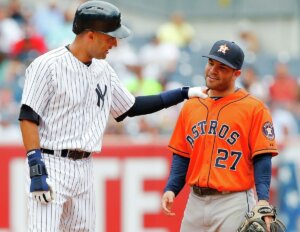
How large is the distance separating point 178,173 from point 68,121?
854 mm

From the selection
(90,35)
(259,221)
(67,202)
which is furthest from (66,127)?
(259,221)

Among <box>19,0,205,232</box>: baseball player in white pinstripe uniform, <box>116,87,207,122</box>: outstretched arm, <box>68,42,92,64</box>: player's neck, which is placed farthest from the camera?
<box>116,87,207,122</box>: outstretched arm

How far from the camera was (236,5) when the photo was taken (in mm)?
16938

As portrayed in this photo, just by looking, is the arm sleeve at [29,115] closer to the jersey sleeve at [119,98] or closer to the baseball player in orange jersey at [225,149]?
the jersey sleeve at [119,98]

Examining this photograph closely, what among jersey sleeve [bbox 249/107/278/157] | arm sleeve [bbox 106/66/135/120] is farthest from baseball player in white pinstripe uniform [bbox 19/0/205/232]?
jersey sleeve [bbox 249/107/278/157]

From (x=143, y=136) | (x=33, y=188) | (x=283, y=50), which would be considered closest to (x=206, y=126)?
(x=33, y=188)

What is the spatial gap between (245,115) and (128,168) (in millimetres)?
3859

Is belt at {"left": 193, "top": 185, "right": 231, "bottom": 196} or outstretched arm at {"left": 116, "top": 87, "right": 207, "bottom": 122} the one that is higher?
outstretched arm at {"left": 116, "top": 87, "right": 207, "bottom": 122}

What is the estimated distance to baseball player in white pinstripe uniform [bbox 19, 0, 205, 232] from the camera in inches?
221

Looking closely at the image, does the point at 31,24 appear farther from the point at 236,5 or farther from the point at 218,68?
the point at 218,68

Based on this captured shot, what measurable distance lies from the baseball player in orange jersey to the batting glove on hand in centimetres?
85

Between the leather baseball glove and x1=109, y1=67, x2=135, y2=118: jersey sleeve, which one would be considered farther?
x1=109, y1=67, x2=135, y2=118: jersey sleeve

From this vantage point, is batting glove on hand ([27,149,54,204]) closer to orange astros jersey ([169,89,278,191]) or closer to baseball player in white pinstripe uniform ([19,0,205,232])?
baseball player in white pinstripe uniform ([19,0,205,232])

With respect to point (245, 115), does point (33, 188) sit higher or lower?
lower
